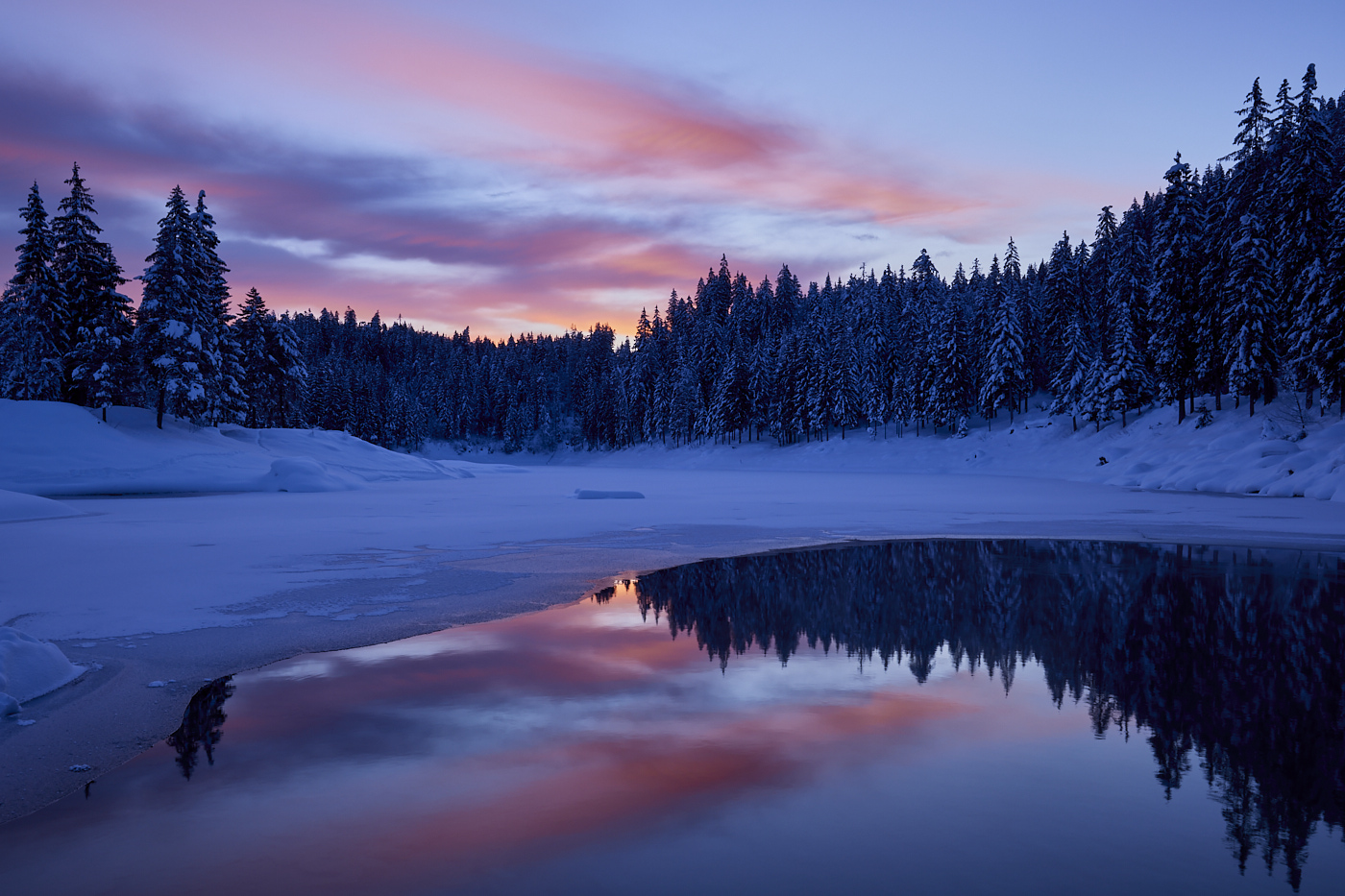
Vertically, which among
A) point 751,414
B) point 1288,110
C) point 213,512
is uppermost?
point 1288,110

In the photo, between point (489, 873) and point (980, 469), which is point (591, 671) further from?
point (980, 469)

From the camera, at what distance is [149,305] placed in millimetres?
44375

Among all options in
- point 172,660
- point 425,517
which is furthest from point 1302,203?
point 172,660

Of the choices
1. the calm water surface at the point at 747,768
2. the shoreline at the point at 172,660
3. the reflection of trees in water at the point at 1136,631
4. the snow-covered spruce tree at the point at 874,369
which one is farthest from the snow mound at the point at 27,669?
the snow-covered spruce tree at the point at 874,369

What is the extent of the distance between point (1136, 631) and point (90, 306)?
57.0 metres

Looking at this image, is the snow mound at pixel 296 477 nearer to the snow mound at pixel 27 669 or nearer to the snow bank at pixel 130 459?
the snow bank at pixel 130 459

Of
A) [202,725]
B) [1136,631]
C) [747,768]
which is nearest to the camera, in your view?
[747,768]

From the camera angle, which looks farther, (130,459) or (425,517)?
(130,459)

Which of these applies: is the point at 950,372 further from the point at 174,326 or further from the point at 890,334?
the point at 174,326

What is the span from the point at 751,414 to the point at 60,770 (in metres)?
85.2

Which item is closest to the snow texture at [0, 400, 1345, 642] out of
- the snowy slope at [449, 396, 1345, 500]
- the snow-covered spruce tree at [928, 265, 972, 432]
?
the snowy slope at [449, 396, 1345, 500]

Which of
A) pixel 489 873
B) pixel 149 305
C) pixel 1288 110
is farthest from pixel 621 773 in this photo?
pixel 1288 110

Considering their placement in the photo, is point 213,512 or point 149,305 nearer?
point 213,512

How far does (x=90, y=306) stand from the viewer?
→ 46781 mm
